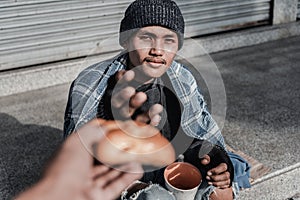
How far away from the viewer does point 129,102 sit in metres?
1.15

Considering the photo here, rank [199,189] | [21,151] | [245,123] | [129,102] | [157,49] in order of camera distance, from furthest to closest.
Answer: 1. [245,123]
2. [21,151]
3. [199,189]
4. [157,49]
5. [129,102]

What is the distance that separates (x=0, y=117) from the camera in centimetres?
403

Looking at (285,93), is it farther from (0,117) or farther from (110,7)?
(0,117)

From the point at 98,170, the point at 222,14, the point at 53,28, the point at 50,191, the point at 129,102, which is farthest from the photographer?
the point at 222,14

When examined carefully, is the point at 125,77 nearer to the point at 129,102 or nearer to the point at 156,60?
the point at 129,102

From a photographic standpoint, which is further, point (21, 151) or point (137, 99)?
point (21, 151)

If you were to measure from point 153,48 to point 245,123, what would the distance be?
2.27 metres

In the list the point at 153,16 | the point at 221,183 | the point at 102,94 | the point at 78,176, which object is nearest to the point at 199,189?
the point at 221,183

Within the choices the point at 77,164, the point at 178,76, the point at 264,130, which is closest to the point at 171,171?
the point at 178,76

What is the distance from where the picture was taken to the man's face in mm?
1751

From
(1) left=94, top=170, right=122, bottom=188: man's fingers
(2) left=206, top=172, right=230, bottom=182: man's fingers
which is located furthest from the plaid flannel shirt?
(1) left=94, top=170, right=122, bottom=188: man's fingers

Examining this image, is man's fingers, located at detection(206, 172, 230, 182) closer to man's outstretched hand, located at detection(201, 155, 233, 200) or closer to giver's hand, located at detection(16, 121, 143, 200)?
man's outstretched hand, located at detection(201, 155, 233, 200)

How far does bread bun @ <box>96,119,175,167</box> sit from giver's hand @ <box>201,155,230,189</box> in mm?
601

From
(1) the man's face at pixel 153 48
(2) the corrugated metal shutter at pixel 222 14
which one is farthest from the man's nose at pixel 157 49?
(2) the corrugated metal shutter at pixel 222 14
